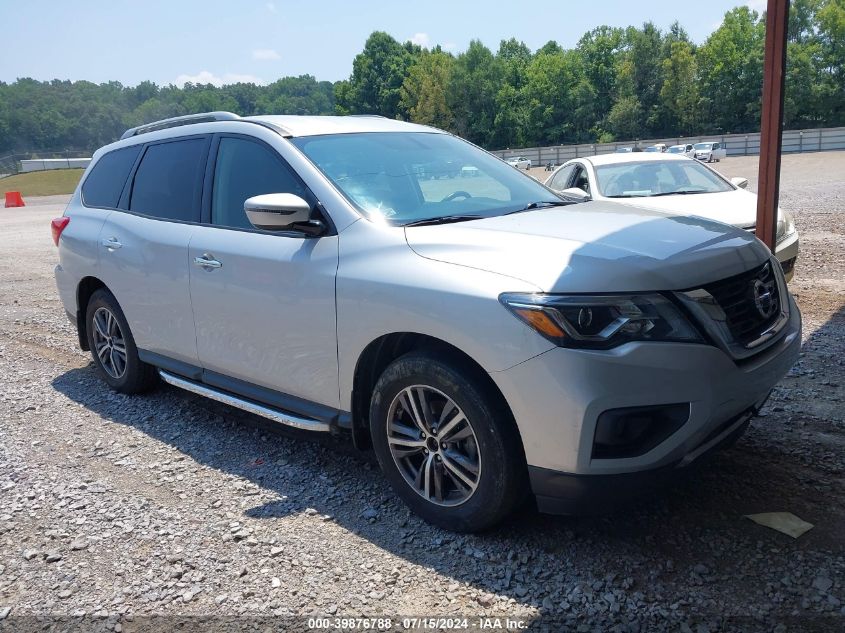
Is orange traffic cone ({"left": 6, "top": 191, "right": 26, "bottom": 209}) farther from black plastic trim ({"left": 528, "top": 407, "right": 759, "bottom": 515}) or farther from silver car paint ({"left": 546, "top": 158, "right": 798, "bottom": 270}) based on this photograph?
black plastic trim ({"left": 528, "top": 407, "right": 759, "bottom": 515})

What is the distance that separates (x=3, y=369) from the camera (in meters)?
6.77

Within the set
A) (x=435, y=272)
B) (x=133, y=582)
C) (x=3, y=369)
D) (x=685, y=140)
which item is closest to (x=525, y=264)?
(x=435, y=272)

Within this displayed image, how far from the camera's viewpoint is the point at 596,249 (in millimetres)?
3117

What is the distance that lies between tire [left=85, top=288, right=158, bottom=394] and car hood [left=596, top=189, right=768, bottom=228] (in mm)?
5087

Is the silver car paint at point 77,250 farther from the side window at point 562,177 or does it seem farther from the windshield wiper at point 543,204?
the side window at point 562,177

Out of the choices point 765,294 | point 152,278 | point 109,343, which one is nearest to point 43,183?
point 109,343

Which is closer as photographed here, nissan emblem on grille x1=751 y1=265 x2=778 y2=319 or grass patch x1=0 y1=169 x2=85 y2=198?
nissan emblem on grille x1=751 y1=265 x2=778 y2=319

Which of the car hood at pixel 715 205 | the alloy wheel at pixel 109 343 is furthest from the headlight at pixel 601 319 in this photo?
the car hood at pixel 715 205

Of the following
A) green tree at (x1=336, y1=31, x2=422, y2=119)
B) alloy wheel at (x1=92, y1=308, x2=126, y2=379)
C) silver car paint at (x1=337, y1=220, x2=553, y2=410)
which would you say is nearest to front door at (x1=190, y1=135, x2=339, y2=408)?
silver car paint at (x1=337, y1=220, x2=553, y2=410)

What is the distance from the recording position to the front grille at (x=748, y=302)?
122 inches

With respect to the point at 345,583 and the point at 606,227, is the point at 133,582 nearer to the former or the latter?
the point at 345,583

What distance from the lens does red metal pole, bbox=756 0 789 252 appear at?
670cm

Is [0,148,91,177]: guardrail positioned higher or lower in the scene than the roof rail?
higher

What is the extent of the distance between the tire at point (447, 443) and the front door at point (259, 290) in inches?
16.1
